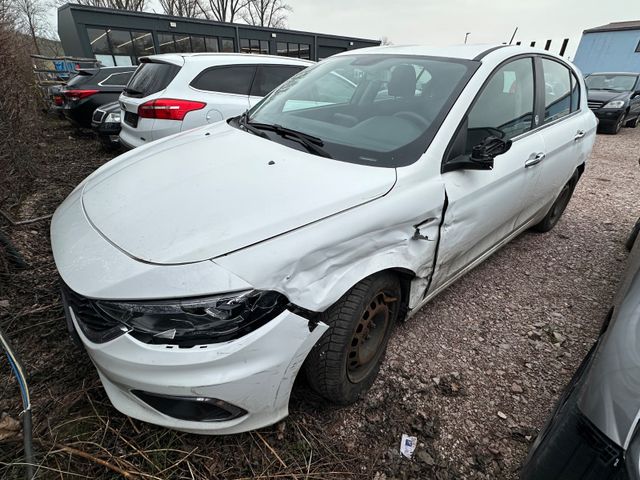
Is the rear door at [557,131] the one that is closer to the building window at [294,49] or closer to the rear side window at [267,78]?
the rear side window at [267,78]

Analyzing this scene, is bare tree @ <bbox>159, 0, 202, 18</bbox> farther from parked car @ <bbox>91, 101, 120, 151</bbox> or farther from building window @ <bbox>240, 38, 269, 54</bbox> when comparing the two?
parked car @ <bbox>91, 101, 120, 151</bbox>

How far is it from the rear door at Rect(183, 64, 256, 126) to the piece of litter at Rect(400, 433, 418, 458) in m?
3.98

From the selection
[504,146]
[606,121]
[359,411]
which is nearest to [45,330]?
[359,411]

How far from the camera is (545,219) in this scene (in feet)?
12.2

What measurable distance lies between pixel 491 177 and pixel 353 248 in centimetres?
120

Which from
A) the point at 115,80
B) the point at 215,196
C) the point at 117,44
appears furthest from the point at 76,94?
the point at 117,44

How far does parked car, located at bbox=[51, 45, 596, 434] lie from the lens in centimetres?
126

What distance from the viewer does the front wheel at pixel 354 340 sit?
5.07ft

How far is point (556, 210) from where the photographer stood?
383cm

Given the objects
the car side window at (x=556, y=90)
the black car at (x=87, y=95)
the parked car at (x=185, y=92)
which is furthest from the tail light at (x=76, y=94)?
the car side window at (x=556, y=90)

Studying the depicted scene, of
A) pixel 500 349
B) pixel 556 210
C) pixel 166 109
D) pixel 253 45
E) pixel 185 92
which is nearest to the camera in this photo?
pixel 500 349

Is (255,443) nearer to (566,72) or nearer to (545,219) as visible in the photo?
(545,219)

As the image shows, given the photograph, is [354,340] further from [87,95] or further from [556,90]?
[87,95]

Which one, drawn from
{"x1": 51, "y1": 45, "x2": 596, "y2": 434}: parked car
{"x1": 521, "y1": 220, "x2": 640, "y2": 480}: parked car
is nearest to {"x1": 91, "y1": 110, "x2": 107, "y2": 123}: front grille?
{"x1": 51, "y1": 45, "x2": 596, "y2": 434}: parked car
